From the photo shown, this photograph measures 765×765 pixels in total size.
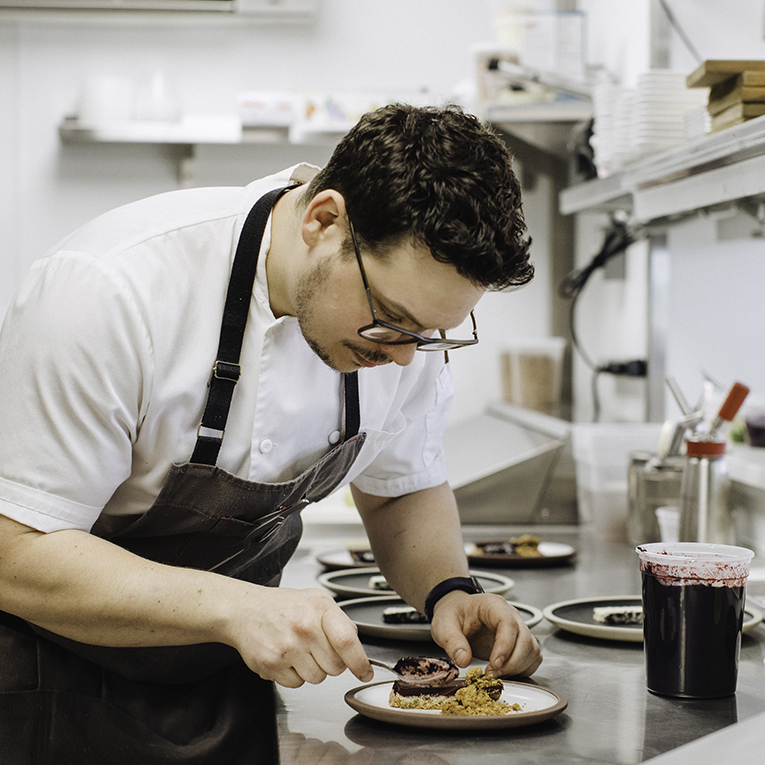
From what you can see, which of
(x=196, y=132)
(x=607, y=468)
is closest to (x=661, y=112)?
(x=607, y=468)

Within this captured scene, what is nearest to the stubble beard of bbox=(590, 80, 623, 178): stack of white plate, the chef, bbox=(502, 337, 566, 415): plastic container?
the chef

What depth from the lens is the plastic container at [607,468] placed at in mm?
2307

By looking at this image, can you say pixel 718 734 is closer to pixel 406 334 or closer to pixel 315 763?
pixel 315 763

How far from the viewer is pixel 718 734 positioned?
0.97 m

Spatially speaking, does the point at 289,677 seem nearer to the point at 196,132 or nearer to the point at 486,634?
the point at 486,634

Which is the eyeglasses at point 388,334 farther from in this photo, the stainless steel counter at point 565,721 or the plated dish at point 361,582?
the plated dish at point 361,582

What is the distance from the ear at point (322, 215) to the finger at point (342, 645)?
41 cm

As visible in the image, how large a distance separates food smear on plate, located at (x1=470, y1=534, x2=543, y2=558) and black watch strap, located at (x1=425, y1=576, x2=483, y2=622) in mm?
623

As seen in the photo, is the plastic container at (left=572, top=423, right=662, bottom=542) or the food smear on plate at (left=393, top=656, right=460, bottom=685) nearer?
the food smear on plate at (left=393, top=656, right=460, bottom=685)

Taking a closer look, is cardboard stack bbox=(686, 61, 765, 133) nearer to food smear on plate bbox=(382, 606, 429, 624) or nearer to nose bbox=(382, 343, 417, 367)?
nose bbox=(382, 343, 417, 367)

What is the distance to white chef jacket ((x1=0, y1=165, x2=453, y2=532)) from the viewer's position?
1.07 metres

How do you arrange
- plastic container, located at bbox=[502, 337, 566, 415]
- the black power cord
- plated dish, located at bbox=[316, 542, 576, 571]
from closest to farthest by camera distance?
plated dish, located at bbox=[316, 542, 576, 571] → the black power cord → plastic container, located at bbox=[502, 337, 566, 415]

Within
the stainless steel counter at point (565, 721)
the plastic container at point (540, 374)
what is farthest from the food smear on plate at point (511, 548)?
the plastic container at point (540, 374)

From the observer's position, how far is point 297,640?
106 cm
